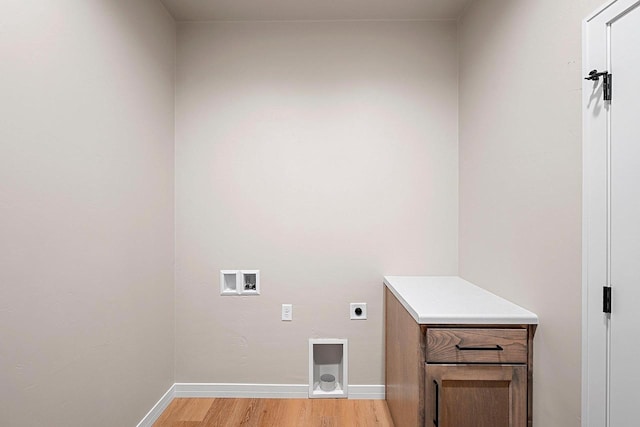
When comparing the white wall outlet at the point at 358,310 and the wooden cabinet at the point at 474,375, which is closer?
the wooden cabinet at the point at 474,375

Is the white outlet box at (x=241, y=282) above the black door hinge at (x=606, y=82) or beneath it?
beneath

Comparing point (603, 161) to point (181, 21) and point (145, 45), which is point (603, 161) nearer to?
point (145, 45)

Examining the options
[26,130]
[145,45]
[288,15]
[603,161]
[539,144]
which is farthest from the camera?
[288,15]

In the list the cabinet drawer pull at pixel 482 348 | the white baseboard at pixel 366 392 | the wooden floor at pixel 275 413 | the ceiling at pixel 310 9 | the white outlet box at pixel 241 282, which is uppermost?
the ceiling at pixel 310 9

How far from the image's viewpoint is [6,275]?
1.20 m

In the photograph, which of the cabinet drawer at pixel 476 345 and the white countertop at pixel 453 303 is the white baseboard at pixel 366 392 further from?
the cabinet drawer at pixel 476 345

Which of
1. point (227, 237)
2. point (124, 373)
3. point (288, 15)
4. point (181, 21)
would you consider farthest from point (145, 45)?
point (124, 373)

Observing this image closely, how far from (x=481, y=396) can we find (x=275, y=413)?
4.46ft

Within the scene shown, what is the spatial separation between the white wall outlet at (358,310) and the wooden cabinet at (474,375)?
3.11ft

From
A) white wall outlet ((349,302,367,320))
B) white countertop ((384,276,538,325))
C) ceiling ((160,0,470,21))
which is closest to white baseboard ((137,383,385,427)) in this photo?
white wall outlet ((349,302,367,320))

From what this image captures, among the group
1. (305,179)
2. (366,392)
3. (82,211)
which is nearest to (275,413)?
(366,392)

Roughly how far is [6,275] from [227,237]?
4.60 feet

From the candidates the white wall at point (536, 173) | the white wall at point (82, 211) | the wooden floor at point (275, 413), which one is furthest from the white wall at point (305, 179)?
the white wall at point (536, 173)

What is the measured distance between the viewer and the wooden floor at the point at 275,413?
86.9 inches
